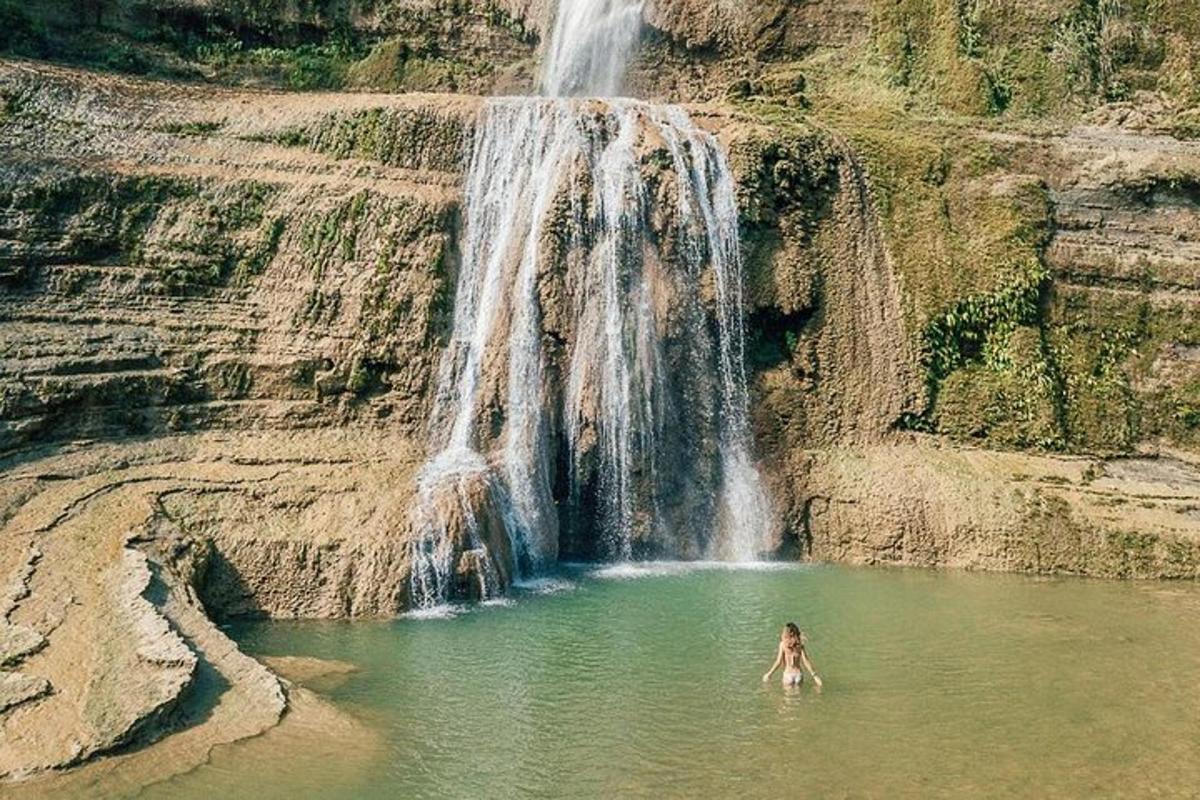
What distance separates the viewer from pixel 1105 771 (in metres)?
10.6

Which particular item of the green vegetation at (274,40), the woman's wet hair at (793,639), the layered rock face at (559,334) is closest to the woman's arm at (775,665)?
the woman's wet hair at (793,639)

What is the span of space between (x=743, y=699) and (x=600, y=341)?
9203 mm

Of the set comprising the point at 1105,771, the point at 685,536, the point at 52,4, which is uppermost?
the point at 52,4

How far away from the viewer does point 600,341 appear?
20359 millimetres

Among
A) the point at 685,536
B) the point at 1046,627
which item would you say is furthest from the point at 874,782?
the point at 685,536

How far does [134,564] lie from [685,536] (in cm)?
1031

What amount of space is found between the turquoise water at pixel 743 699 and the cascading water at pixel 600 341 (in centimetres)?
247

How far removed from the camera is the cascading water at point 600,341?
19.4 m

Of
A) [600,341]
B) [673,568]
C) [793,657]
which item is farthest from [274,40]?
[793,657]

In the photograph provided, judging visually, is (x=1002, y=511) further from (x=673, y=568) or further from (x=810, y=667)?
(x=810, y=667)

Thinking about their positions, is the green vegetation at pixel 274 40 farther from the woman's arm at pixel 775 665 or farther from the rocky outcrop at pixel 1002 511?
the woman's arm at pixel 775 665

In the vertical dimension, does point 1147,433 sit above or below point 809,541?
above

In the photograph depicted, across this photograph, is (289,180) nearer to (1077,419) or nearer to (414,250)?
(414,250)

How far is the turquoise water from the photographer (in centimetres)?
1027
